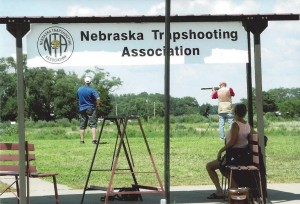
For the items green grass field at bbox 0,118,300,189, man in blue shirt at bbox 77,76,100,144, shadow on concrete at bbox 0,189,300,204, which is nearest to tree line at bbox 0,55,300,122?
green grass field at bbox 0,118,300,189

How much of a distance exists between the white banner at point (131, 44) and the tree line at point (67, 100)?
2714 centimetres

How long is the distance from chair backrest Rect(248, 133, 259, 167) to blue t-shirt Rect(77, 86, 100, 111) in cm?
734

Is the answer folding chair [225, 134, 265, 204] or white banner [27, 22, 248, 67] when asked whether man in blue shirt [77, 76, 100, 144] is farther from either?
folding chair [225, 134, 265, 204]

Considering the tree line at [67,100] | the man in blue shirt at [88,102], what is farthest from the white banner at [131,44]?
the tree line at [67,100]

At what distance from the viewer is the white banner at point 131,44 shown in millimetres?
11945

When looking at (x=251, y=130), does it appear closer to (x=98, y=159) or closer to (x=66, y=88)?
(x=98, y=159)

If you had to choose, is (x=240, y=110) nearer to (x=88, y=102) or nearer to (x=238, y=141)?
(x=238, y=141)

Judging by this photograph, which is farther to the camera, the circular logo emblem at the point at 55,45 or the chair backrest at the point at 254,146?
the circular logo emblem at the point at 55,45

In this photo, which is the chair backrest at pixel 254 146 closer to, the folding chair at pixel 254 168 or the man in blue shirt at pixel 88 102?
the folding chair at pixel 254 168

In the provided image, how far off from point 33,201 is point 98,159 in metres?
7.57

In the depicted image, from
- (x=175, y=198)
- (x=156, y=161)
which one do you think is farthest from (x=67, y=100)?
(x=175, y=198)

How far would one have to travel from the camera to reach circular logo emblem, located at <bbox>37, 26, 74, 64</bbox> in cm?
1193

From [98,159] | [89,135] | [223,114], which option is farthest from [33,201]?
[89,135]

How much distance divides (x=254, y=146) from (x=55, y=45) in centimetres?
302
